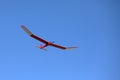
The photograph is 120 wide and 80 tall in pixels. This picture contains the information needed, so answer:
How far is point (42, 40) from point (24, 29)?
11.9ft

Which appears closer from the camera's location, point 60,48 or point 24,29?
point 24,29

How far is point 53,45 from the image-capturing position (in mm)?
39906

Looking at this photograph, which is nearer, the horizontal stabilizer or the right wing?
the horizontal stabilizer

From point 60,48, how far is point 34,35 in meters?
3.49

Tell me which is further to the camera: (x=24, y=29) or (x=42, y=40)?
(x=42, y=40)

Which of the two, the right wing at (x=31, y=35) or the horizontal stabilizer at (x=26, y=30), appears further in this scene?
the right wing at (x=31, y=35)

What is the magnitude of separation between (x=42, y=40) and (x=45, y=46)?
0.75 metres

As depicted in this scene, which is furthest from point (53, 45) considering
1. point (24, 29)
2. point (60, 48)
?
point (24, 29)

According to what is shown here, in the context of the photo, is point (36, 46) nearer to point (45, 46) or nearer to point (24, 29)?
point (45, 46)

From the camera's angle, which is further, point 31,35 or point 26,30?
point 31,35

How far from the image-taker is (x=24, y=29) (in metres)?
36.0

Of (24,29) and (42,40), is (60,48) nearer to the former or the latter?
(42,40)

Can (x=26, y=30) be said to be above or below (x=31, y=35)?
below

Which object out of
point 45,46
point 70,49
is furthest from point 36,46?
point 70,49
